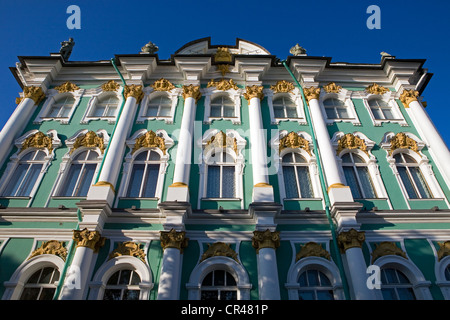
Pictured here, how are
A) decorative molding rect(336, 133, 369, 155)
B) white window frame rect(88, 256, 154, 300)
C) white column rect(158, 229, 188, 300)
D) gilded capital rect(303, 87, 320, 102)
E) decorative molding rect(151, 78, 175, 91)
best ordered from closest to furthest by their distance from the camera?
white column rect(158, 229, 188, 300), white window frame rect(88, 256, 154, 300), decorative molding rect(336, 133, 369, 155), gilded capital rect(303, 87, 320, 102), decorative molding rect(151, 78, 175, 91)

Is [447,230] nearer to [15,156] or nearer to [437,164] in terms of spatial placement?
[437,164]

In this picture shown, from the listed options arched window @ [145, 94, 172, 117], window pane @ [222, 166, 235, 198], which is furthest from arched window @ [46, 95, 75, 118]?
window pane @ [222, 166, 235, 198]

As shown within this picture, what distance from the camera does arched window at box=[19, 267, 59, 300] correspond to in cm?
966

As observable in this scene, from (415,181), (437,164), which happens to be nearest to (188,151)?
(415,181)

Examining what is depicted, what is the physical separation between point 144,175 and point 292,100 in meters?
8.12

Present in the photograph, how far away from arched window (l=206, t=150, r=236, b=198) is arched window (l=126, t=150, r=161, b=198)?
83.6 inches

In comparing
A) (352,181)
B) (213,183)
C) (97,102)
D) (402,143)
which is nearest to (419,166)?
(402,143)

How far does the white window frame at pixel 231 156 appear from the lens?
464 inches

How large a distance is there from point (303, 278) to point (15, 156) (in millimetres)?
12172

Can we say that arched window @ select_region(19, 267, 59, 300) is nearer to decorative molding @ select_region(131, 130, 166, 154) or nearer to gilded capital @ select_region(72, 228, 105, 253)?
gilded capital @ select_region(72, 228, 105, 253)

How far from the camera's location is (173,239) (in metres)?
9.99

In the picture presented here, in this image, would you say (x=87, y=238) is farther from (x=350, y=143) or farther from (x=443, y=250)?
(x=443, y=250)

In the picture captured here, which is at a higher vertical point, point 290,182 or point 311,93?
point 311,93

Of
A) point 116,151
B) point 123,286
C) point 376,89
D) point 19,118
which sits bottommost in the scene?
point 123,286
